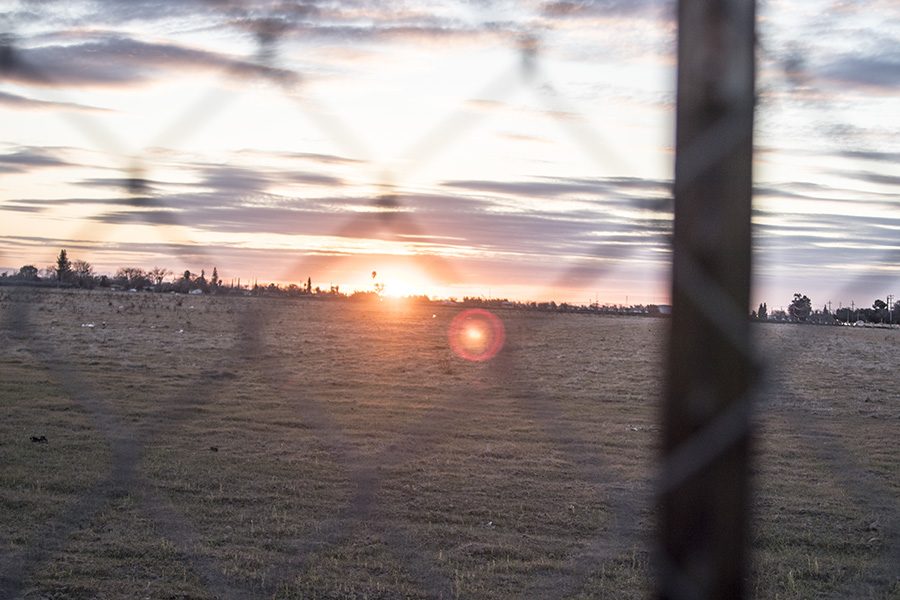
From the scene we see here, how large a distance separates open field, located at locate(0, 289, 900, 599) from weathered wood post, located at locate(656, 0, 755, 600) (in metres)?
0.10

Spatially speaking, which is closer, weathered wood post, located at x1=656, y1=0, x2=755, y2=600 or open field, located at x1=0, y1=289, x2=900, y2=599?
weathered wood post, located at x1=656, y1=0, x2=755, y2=600

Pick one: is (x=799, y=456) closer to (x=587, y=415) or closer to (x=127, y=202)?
(x=587, y=415)

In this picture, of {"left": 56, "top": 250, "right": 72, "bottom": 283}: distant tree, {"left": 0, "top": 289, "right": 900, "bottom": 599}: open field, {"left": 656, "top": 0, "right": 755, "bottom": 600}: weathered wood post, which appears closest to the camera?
{"left": 656, "top": 0, "right": 755, "bottom": 600}: weathered wood post

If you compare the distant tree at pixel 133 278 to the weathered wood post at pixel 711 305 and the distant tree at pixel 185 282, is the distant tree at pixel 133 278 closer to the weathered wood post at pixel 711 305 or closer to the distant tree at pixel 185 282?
the distant tree at pixel 185 282

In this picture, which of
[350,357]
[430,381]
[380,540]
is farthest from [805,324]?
[350,357]

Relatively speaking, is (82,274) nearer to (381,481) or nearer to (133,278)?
(133,278)

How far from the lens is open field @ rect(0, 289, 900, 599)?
4148 millimetres

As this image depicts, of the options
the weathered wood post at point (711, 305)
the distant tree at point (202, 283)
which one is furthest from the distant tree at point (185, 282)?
the weathered wood post at point (711, 305)

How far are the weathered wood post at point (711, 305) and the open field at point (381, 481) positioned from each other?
0.10m

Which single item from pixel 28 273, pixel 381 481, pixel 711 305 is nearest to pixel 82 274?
pixel 28 273

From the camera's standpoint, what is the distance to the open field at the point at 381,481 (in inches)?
163

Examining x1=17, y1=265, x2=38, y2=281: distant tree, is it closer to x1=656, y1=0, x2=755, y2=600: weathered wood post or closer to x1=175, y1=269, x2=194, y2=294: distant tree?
x1=175, y1=269, x2=194, y2=294: distant tree

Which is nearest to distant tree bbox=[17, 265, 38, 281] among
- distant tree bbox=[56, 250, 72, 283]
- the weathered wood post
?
distant tree bbox=[56, 250, 72, 283]

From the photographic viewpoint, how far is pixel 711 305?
732mm
